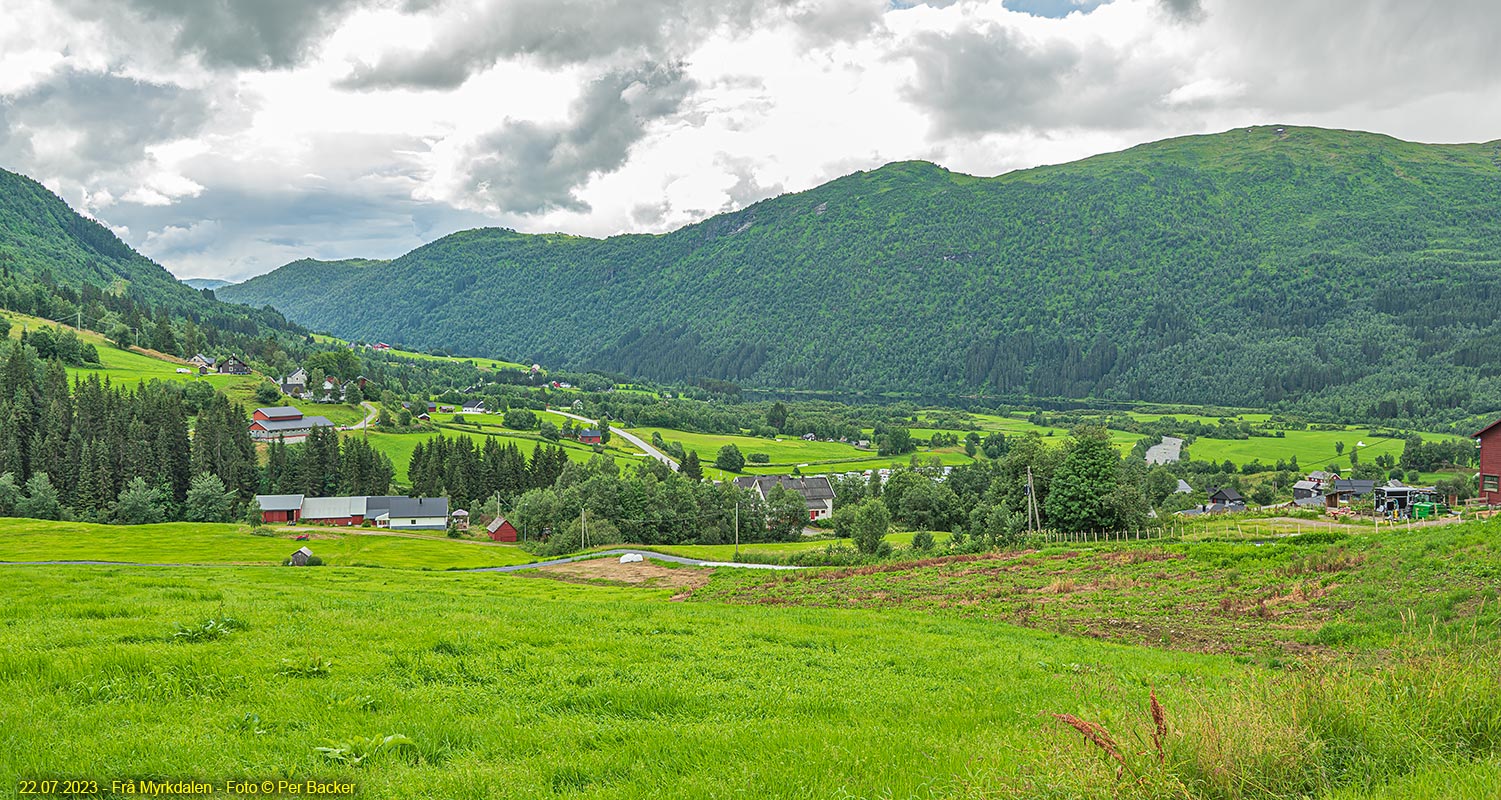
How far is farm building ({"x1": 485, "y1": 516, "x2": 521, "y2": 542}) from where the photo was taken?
102m

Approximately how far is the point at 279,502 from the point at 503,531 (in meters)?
32.2

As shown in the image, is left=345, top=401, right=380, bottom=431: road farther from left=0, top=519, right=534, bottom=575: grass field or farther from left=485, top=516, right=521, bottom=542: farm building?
left=485, top=516, right=521, bottom=542: farm building

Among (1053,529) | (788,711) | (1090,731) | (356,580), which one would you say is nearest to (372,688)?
(788,711)

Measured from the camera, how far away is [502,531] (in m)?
102

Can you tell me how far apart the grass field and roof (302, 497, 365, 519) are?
16.5 metres

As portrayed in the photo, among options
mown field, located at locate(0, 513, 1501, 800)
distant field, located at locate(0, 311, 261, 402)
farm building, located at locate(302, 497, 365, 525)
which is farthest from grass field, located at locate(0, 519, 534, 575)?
distant field, located at locate(0, 311, 261, 402)

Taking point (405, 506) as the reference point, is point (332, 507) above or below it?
above

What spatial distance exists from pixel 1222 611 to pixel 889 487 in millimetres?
83520

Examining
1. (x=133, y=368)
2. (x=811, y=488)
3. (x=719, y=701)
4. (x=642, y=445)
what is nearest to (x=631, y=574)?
(x=719, y=701)

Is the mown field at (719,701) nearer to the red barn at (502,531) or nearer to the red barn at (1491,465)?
the red barn at (1491,465)

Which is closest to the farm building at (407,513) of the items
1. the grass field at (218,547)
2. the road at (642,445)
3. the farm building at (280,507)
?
the farm building at (280,507)

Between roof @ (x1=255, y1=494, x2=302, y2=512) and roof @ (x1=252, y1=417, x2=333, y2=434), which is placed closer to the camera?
roof @ (x1=255, y1=494, x2=302, y2=512)

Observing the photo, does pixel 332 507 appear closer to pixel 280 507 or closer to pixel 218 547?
pixel 280 507

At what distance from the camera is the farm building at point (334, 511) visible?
107938 millimetres
